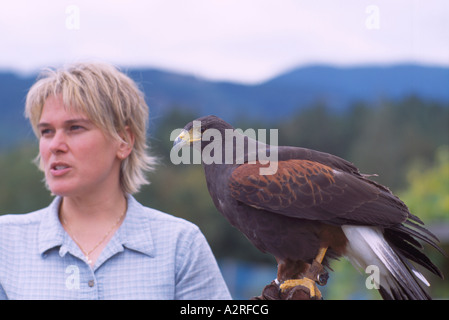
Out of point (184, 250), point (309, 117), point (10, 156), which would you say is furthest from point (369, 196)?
point (10, 156)

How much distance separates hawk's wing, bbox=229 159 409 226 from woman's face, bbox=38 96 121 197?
78cm

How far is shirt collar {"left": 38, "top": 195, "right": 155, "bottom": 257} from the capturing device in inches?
86.4

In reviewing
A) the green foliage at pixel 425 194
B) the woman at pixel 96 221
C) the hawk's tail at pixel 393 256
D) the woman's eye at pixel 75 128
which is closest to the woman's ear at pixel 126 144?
the woman at pixel 96 221

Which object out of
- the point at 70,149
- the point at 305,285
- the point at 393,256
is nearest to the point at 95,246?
the point at 70,149

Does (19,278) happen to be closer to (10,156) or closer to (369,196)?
(369,196)

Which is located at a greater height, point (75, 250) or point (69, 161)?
point (69, 161)

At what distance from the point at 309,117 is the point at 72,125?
5.07 ft

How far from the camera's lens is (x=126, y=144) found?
2188 mm

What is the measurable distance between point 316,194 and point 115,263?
1.11m

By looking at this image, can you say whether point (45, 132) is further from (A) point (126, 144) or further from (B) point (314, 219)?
(B) point (314, 219)

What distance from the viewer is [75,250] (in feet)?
7.10

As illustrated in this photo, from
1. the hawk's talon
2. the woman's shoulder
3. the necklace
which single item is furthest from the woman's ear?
the hawk's talon

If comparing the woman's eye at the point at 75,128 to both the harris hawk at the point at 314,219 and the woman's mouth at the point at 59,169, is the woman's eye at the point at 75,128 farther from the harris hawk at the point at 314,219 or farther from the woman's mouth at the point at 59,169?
the harris hawk at the point at 314,219

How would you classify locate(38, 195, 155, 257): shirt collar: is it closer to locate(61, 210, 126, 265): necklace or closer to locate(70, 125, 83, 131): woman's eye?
locate(61, 210, 126, 265): necklace
